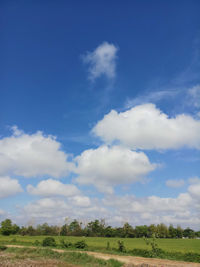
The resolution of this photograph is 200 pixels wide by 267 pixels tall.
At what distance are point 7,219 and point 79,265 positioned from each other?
78.5 metres

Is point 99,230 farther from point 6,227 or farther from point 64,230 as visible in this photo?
point 6,227

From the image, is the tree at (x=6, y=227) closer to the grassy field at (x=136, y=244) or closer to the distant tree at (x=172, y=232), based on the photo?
the grassy field at (x=136, y=244)

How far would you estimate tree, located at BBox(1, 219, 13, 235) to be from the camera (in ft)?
291

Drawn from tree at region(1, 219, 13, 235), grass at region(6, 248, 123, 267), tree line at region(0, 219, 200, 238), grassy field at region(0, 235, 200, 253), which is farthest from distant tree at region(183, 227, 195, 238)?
grass at region(6, 248, 123, 267)

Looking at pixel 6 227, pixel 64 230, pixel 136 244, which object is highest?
pixel 136 244

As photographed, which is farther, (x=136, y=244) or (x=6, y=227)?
(x=6, y=227)

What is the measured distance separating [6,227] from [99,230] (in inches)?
1474

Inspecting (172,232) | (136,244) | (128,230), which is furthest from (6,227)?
(172,232)

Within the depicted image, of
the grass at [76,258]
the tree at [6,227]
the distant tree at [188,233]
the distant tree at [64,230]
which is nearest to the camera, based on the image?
the grass at [76,258]

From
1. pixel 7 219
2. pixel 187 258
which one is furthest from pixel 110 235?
pixel 187 258

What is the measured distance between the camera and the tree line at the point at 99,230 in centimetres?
9291

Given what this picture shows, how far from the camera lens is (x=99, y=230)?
98.1 metres

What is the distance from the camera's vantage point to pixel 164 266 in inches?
957

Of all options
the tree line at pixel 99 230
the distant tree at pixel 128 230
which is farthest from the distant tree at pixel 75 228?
the distant tree at pixel 128 230
